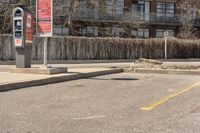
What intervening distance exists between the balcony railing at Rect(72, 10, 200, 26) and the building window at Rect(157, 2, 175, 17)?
417mm

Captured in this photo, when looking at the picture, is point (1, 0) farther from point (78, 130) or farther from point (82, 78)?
point (78, 130)

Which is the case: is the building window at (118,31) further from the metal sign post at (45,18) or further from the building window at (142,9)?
the metal sign post at (45,18)

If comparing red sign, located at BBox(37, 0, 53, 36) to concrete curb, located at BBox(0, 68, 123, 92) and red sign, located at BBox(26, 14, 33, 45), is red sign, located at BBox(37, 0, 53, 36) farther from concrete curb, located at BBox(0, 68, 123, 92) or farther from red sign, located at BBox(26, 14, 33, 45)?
concrete curb, located at BBox(0, 68, 123, 92)

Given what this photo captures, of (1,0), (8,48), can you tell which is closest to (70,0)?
(1,0)

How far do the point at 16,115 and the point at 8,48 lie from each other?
23.8 metres

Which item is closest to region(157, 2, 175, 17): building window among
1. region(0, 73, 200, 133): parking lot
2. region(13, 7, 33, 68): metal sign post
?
region(13, 7, 33, 68): metal sign post

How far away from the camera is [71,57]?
3681 centimetres

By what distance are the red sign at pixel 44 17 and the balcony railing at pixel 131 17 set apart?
30875 mm

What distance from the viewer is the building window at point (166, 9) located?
64.8 metres

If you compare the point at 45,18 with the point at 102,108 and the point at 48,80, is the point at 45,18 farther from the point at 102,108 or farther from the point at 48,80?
the point at 102,108

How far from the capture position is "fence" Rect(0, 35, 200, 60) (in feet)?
111

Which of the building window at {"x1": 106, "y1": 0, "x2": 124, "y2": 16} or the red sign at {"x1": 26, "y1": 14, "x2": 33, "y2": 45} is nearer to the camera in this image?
the red sign at {"x1": 26, "y1": 14, "x2": 33, "y2": 45}

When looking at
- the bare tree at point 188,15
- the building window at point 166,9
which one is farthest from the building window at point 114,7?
A: the bare tree at point 188,15

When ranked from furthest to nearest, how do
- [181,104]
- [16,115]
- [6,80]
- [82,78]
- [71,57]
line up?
[71,57] → [82,78] → [6,80] → [181,104] → [16,115]
